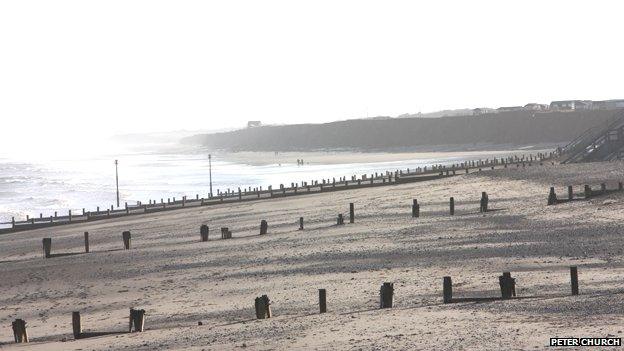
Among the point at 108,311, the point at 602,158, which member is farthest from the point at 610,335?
the point at 602,158

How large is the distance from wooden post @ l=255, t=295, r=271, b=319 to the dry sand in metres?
0.47

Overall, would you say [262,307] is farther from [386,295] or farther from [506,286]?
[506,286]

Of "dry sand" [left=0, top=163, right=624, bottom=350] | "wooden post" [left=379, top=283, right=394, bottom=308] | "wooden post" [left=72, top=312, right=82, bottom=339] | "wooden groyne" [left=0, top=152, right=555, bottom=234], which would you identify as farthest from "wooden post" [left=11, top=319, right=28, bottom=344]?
"wooden groyne" [left=0, top=152, right=555, bottom=234]

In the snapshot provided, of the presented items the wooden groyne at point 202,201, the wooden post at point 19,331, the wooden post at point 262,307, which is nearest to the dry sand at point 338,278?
the wooden post at point 262,307

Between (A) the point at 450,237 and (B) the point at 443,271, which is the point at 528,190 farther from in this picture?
(B) the point at 443,271

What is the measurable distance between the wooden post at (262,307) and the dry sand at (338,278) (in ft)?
1.54

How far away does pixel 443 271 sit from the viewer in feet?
86.7

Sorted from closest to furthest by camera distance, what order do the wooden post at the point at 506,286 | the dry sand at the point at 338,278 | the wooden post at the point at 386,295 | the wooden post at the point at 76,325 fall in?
the dry sand at the point at 338,278 < the wooden post at the point at 506,286 < the wooden post at the point at 386,295 < the wooden post at the point at 76,325

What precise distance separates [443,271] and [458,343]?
32.8 ft

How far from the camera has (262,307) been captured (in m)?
21.3

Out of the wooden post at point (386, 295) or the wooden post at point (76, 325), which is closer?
the wooden post at point (386, 295)

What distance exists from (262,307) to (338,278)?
5.90 metres

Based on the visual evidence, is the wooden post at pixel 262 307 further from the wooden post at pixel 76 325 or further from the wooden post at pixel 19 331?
the wooden post at pixel 19 331

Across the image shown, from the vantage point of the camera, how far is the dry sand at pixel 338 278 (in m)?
18.3
